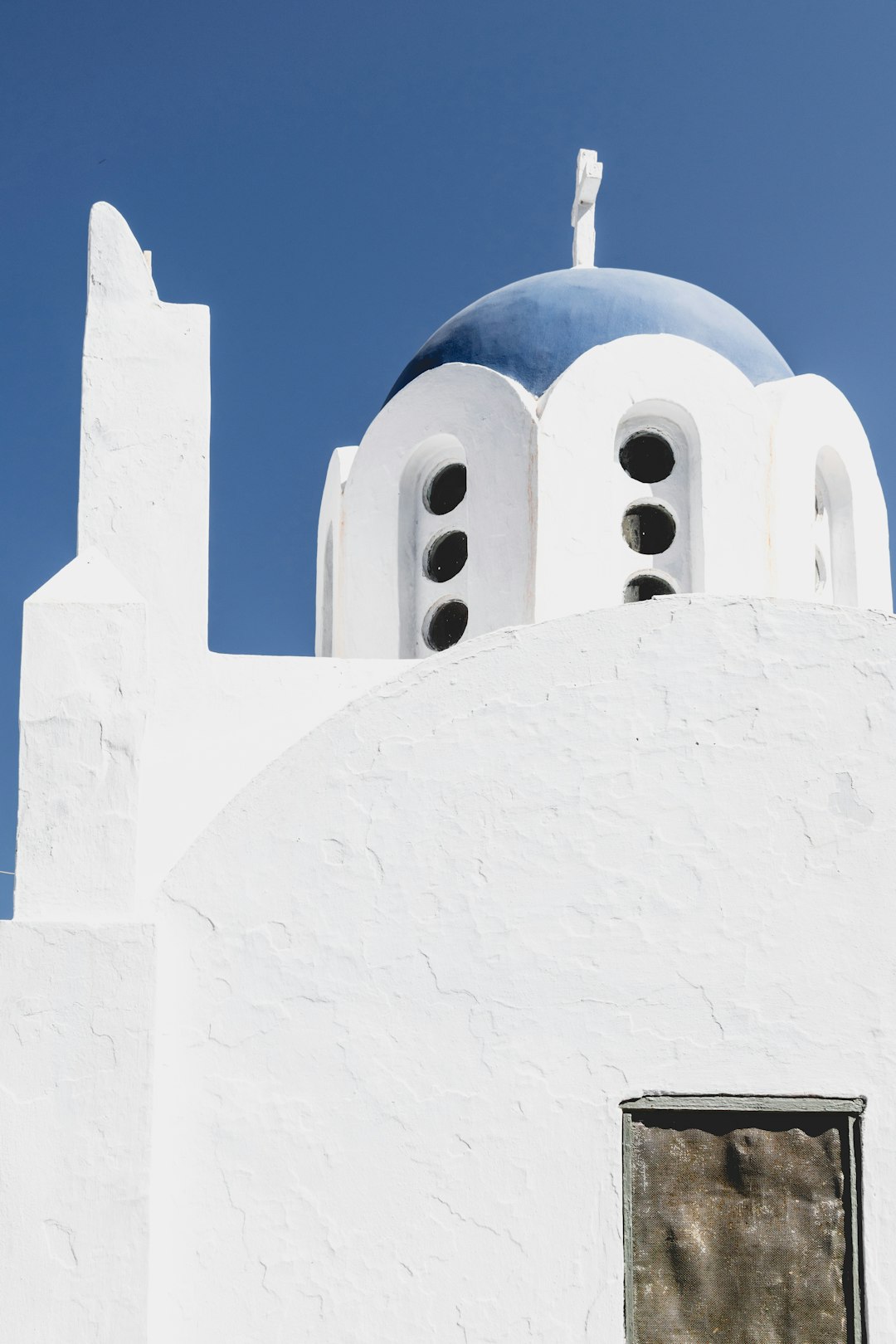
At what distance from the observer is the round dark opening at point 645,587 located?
26.9 feet

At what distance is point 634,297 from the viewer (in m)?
8.84

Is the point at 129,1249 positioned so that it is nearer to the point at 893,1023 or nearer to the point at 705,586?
the point at 893,1023

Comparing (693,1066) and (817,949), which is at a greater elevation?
(817,949)

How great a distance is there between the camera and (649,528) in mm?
8328

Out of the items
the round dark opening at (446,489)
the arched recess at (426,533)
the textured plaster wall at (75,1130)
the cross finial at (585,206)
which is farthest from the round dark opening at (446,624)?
the textured plaster wall at (75,1130)

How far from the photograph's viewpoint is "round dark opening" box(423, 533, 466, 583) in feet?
28.3

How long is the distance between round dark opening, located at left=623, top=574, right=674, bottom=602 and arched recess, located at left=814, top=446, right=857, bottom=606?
122cm

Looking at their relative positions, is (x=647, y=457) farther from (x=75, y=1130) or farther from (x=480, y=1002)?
(x=75, y=1130)

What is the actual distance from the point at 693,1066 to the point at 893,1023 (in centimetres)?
69

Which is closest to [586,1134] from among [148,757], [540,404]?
[148,757]

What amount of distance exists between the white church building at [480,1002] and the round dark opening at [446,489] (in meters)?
3.78

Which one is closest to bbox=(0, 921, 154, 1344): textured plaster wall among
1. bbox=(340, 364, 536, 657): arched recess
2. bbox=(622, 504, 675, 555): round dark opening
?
bbox=(340, 364, 536, 657): arched recess

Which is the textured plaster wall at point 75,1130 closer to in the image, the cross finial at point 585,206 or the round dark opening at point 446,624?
the round dark opening at point 446,624

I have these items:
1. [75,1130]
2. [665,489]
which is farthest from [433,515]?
[75,1130]
